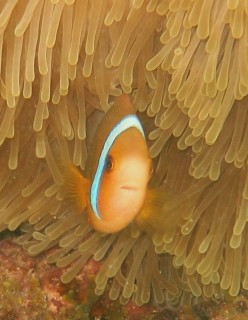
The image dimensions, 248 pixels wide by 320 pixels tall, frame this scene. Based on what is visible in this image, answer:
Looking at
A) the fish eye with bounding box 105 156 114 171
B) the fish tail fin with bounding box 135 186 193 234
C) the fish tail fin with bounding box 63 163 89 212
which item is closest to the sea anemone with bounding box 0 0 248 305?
the fish tail fin with bounding box 135 186 193 234

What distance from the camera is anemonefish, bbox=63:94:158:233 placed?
1504 mm

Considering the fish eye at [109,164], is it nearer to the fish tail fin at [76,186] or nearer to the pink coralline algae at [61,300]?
the fish tail fin at [76,186]

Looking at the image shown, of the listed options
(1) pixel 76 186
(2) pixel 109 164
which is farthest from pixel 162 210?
(2) pixel 109 164

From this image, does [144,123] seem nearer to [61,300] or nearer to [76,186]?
[76,186]

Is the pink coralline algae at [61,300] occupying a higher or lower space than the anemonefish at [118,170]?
lower

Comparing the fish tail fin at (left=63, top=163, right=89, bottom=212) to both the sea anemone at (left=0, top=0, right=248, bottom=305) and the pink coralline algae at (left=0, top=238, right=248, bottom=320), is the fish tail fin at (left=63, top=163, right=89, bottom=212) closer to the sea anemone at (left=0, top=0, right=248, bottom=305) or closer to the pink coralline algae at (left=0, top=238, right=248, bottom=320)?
the sea anemone at (left=0, top=0, right=248, bottom=305)

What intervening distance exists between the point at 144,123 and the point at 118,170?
73 centimetres

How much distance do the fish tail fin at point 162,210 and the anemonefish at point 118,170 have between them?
21cm

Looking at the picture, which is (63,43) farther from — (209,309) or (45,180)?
(209,309)

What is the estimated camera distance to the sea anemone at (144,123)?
1.89 m

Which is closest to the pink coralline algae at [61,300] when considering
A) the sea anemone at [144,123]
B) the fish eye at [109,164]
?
the sea anemone at [144,123]

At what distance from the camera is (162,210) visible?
207cm

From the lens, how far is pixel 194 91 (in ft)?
6.23

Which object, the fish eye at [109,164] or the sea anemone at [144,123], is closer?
the fish eye at [109,164]
